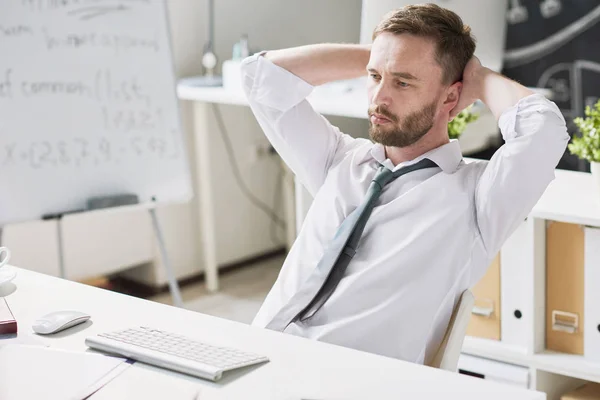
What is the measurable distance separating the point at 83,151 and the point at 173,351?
1.35 m

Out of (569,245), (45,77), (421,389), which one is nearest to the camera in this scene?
(421,389)

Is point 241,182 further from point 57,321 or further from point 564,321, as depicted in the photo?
point 57,321

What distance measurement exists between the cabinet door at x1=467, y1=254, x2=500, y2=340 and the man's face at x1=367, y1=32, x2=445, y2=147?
0.68 metres

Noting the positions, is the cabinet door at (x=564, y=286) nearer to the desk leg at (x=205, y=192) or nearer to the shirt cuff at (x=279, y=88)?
the shirt cuff at (x=279, y=88)

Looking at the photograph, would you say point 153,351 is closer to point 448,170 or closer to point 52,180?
point 448,170

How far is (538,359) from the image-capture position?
2154 mm

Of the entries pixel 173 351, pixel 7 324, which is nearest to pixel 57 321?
pixel 7 324

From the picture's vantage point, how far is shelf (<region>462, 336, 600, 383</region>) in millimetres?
2100

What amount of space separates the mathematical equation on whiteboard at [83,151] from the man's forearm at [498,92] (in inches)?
49.1

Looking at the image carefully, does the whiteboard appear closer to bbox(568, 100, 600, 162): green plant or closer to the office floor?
the office floor

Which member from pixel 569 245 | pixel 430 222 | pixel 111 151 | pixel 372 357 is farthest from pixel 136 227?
pixel 372 357

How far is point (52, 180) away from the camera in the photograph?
243 centimetres

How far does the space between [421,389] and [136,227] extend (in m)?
2.61

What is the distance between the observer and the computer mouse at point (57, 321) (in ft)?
4.57
